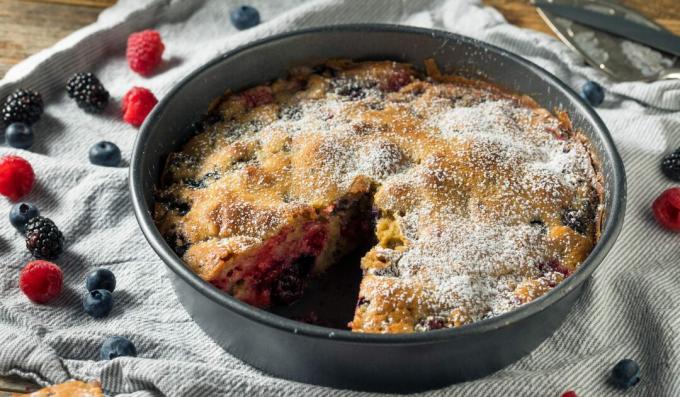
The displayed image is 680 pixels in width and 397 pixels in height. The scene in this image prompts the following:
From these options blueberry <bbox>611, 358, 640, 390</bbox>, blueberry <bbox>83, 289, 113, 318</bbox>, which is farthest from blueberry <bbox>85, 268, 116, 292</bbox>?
blueberry <bbox>611, 358, 640, 390</bbox>

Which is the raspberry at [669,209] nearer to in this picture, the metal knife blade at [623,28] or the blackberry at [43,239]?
the metal knife blade at [623,28]

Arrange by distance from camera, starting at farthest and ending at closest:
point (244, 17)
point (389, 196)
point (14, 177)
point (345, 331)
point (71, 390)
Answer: point (244, 17), point (14, 177), point (389, 196), point (71, 390), point (345, 331)

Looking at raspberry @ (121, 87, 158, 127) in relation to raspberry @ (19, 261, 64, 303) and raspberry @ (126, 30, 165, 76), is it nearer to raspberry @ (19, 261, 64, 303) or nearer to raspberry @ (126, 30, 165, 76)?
raspberry @ (126, 30, 165, 76)

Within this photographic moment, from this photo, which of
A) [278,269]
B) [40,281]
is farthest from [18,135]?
[278,269]

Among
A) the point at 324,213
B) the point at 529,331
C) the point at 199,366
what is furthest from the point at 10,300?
the point at 529,331

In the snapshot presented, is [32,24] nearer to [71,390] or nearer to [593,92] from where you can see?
[71,390]
